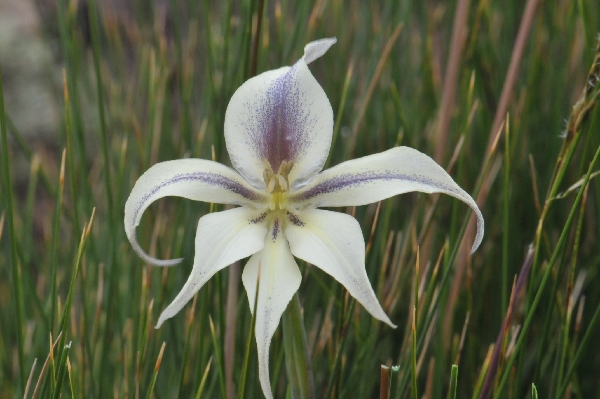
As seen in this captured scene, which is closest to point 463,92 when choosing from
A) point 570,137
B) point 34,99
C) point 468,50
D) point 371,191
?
point 468,50

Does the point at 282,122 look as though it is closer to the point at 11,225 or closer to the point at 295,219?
the point at 295,219

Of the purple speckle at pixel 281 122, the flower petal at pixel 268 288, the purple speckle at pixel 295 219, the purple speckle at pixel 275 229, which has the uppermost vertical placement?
the purple speckle at pixel 281 122

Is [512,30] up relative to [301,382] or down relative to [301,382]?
up

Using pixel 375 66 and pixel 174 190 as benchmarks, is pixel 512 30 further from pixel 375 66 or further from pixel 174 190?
pixel 174 190

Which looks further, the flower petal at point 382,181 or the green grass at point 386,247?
the green grass at point 386,247

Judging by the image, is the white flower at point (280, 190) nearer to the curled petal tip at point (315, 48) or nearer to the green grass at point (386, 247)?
the curled petal tip at point (315, 48)

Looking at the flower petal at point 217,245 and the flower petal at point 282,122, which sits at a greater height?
the flower petal at point 282,122

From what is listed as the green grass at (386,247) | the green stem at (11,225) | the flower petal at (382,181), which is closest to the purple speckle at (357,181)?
the flower petal at (382,181)

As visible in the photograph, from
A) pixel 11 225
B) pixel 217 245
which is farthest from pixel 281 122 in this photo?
pixel 11 225
